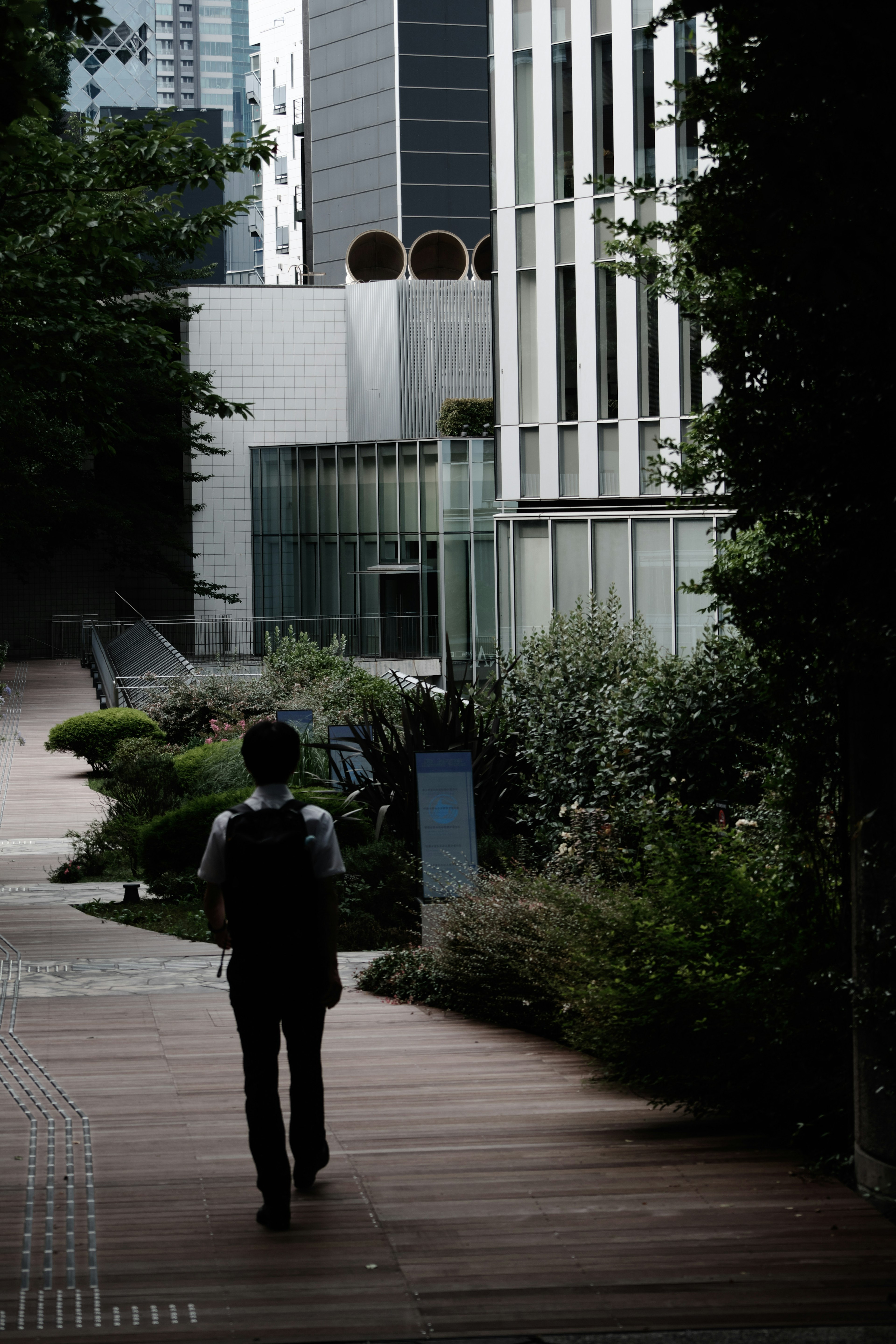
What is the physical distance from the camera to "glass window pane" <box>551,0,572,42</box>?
2642 cm

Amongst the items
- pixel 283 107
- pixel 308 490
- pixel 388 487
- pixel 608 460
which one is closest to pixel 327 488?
pixel 308 490

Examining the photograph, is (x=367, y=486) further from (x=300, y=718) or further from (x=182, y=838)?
(x=182, y=838)

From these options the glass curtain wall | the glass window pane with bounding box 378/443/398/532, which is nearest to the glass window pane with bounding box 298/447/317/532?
the glass window pane with bounding box 378/443/398/532

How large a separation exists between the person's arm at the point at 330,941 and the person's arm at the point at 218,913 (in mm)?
312

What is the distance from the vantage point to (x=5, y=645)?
1601 inches

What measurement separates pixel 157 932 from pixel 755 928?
22.4 feet

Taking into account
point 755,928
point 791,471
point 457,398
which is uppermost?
point 457,398

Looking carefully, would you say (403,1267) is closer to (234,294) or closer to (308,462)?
(308,462)

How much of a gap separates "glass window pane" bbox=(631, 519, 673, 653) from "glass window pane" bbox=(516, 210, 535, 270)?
5656 mm

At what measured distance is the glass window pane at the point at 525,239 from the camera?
27.5 m

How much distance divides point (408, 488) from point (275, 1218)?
37351mm

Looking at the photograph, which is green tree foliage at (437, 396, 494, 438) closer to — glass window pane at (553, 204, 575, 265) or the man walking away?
glass window pane at (553, 204, 575, 265)

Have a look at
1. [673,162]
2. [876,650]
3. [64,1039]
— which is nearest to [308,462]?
[673,162]

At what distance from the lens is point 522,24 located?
27.0 m
